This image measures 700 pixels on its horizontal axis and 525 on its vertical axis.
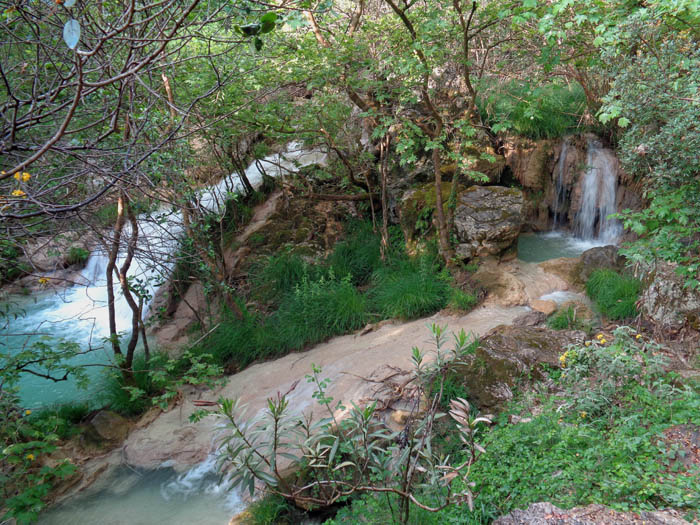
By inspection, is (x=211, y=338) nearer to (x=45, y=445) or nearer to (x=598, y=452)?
(x=45, y=445)

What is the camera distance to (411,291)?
265 inches

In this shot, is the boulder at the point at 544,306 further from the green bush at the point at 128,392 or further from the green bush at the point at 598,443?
the green bush at the point at 128,392

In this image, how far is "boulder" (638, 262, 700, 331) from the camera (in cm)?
449

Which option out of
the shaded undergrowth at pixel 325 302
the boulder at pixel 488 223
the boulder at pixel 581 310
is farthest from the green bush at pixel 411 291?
the boulder at pixel 581 310

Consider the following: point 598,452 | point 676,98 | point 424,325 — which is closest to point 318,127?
point 424,325

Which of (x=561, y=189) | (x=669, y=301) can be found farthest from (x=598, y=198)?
(x=669, y=301)

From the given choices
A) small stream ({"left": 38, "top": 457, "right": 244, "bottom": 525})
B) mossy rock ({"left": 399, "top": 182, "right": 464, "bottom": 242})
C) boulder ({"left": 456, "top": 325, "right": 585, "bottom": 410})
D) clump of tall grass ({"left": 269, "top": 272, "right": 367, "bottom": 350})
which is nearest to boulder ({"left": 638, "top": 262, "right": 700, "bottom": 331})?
boulder ({"left": 456, "top": 325, "right": 585, "bottom": 410})

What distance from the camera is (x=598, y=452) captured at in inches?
110

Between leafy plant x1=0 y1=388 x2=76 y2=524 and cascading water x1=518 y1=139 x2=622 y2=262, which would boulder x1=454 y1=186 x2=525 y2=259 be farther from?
leafy plant x1=0 y1=388 x2=76 y2=524

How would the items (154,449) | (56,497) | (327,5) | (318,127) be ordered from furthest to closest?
(318,127) < (154,449) < (56,497) < (327,5)

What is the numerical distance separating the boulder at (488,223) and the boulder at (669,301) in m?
2.33

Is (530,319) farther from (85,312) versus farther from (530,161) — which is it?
(85,312)

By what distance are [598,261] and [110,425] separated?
6893 mm

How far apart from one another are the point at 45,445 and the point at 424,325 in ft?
14.5
